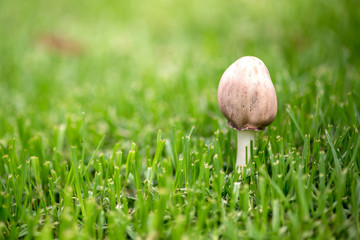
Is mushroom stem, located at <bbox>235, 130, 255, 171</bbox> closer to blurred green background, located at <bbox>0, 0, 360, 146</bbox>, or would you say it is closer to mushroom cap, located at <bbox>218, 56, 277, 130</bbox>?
mushroom cap, located at <bbox>218, 56, 277, 130</bbox>

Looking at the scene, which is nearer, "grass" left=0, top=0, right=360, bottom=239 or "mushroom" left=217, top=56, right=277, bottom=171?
"grass" left=0, top=0, right=360, bottom=239

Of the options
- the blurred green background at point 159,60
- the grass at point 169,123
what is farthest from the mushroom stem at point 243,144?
the blurred green background at point 159,60

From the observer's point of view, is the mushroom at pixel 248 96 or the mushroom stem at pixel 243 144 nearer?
the mushroom at pixel 248 96

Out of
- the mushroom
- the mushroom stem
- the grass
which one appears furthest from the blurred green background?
the mushroom

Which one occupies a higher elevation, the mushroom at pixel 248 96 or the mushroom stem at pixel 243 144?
the mushroom at pixel 248 96

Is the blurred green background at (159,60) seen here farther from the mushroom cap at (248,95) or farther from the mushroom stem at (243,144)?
the mushroom cap at (248,95)

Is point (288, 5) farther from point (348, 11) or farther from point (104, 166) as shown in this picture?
point (104, 166)

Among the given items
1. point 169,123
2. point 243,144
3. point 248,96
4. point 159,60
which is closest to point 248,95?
point 248,96
